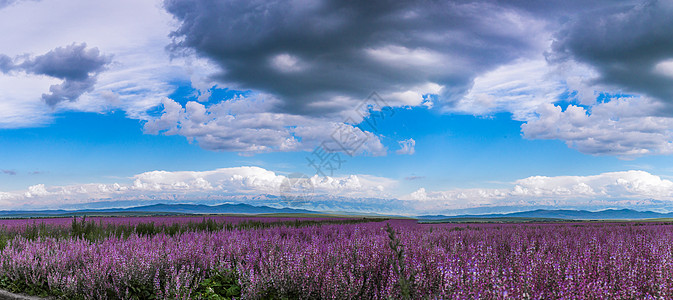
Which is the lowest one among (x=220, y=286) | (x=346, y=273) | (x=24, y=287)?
(x=24, y=287)

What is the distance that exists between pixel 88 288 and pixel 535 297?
5411mm

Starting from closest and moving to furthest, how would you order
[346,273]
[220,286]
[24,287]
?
1. [346,273]
2. [220,286]
3. [24,287]

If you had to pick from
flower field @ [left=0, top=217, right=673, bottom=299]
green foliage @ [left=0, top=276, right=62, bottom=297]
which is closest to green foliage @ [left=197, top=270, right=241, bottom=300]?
flower field @ [left=0, top=217, right=673, bottom=299]

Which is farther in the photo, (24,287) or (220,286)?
(24,287)

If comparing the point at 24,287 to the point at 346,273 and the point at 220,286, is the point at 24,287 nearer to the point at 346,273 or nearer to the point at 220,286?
the point at 220,286

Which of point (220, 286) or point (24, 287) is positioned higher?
point (220, 286)

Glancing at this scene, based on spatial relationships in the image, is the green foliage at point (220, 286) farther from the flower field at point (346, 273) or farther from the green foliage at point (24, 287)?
the green foliage at point (24, 287)

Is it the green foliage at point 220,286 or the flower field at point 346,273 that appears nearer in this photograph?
the flower field at point 346,273

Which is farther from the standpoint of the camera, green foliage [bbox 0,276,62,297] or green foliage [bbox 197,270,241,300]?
green foliage [bbox 0,276,62,297]

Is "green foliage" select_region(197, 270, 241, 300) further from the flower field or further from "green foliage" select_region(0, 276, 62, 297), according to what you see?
"green foliage" select_region(0, 276, 62, 297)

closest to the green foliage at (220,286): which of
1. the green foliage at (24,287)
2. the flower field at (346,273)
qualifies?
the flower field at (346,273)

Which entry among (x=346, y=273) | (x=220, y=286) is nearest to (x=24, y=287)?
(x=220, y=286)

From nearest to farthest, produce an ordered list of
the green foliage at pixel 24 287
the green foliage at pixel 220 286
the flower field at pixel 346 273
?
the flower field at pixel 346 273 → the green foliage at pixel 220 286 → the green foliage at pixel 24 287

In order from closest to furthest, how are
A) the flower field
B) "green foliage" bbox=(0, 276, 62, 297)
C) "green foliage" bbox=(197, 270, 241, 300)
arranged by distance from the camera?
the flower field → "green foliage" bbox=(197, 270, 241, 300) → "green foliage" bbox=(0, 276, 62, 297)
